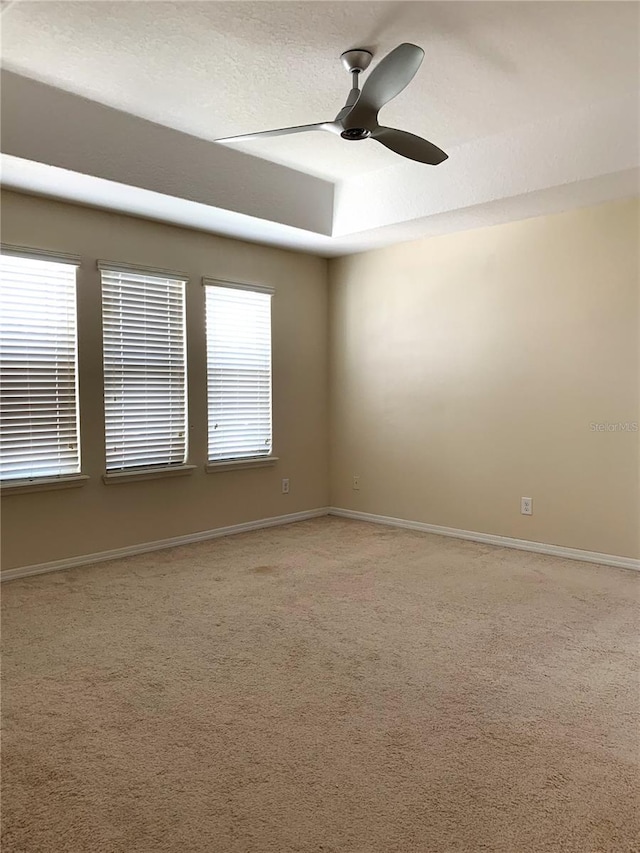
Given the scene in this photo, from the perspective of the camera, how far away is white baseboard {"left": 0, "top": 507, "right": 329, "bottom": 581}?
4180mm

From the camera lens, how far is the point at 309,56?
307 cm

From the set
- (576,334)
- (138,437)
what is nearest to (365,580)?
(138,437)

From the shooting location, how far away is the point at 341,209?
5062 millimetres

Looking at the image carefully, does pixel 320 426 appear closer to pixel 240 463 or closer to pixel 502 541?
pixel 240 463

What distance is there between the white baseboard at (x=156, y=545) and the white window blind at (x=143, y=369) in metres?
0.60

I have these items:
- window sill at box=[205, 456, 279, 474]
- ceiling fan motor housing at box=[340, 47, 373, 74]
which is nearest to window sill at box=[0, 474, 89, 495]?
window sill at box=[205, 456, 279, 474]

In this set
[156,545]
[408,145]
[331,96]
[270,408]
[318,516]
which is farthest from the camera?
[318,516]

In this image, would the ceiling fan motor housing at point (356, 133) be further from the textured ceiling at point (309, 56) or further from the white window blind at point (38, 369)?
the white window blind at point (38, 369)

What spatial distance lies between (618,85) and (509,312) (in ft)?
5.74

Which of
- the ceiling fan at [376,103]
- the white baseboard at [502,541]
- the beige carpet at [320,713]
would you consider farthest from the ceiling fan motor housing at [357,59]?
the white baseboard at [502,541]

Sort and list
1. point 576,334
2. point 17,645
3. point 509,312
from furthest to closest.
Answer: point 509,312, point 576,334, point 17,645

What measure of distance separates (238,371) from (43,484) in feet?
6.01

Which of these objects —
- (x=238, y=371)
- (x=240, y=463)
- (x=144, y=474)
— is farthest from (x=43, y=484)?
(x=238, y=371)

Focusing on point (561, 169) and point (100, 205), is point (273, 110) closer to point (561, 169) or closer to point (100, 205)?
point (100, 205)
